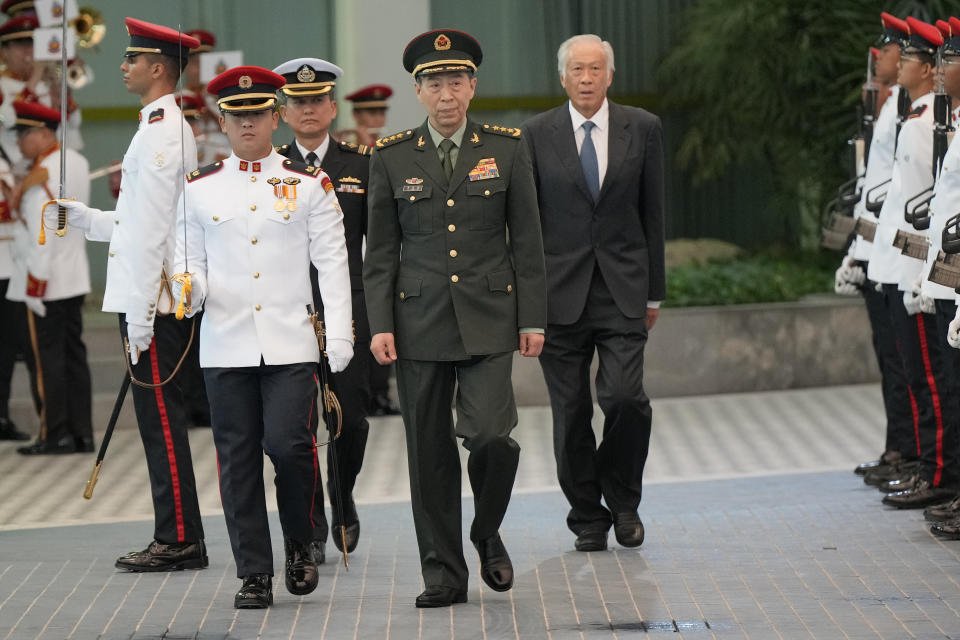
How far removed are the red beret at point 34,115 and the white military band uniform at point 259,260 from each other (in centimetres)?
361

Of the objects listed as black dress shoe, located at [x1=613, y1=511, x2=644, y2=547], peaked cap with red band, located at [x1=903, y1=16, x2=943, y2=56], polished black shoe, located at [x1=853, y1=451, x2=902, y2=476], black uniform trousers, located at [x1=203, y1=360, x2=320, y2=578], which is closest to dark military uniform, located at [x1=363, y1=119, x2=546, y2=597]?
black uniform trousers, located at [x1=203, y1=360, x2=320, y2=578]

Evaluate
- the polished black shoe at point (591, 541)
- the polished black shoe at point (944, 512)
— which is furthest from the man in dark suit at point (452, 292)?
the polished black shoe at point (944, 512)

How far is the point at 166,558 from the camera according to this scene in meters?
6.30

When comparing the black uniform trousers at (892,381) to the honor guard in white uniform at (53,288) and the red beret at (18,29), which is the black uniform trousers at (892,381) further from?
the red beret at (18,29)

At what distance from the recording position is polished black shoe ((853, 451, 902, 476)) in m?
7.88

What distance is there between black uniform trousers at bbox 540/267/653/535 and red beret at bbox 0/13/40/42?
5.04 metres

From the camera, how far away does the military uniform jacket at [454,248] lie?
5.61 m

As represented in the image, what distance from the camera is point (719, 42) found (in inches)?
499

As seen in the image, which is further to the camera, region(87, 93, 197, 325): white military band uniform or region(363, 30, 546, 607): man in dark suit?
region(87, 93, 197, 325): white military band uniform

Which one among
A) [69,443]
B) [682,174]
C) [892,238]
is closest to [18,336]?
[69,443]

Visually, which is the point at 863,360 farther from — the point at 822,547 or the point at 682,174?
the point at 822,547

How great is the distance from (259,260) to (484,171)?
2.74 ft

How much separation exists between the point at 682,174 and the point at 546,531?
7414mm

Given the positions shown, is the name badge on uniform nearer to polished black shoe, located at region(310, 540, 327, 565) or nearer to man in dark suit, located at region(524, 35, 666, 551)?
man in dark suit, located at region(524, 35, 666, 551)
